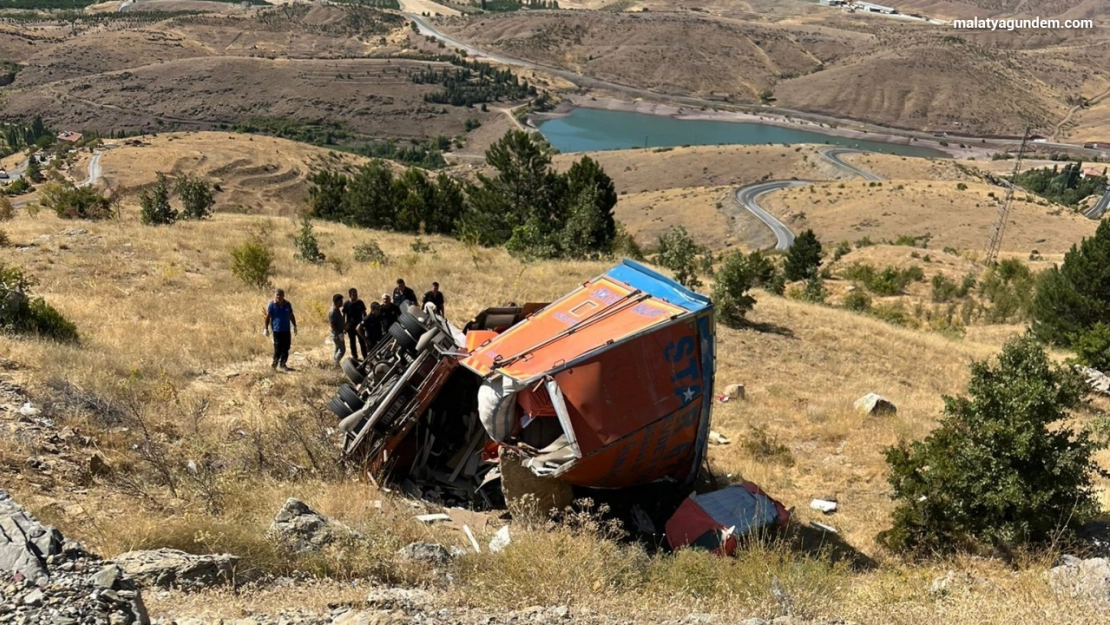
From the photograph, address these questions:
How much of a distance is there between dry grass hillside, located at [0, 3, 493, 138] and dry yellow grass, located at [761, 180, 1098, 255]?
78769 mm

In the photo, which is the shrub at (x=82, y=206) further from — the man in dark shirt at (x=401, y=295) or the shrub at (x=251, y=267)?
the man in dark shirt at (x=401, y=295)

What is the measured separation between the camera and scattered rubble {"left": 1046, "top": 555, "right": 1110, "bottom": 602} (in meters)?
5.28

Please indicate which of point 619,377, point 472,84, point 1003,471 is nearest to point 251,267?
point 619,377

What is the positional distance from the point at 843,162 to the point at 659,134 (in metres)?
45.4

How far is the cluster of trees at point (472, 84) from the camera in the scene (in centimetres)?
14325

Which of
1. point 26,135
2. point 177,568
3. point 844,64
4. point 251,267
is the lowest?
point 26,135

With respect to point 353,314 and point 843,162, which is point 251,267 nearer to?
point 353,314

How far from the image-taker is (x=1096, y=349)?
16.2 metres

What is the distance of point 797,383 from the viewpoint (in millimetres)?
13828

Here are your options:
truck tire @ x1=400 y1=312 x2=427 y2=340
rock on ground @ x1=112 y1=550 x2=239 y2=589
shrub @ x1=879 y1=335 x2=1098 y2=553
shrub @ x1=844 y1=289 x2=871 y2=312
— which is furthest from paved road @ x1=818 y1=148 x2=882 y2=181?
rock on ground @ x1=112 y1=550 x2=239 y2=589

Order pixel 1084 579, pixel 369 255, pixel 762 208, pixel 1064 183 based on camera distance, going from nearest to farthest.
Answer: pixel 1084 579 < pixel 369 255 < pixel 762 208 < pixel 1064 183

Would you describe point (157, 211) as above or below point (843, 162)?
above

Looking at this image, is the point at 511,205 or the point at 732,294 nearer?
the point at 732,294

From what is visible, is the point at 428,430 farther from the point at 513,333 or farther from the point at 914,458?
the point at 914,458
